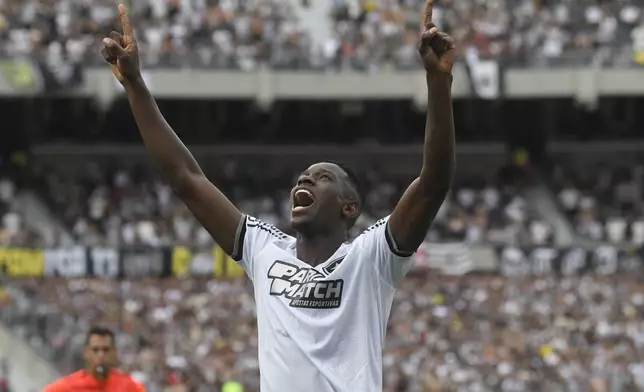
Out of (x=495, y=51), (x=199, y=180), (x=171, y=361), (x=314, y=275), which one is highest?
(x=495, y=51)

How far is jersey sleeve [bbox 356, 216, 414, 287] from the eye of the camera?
4056 millimetres

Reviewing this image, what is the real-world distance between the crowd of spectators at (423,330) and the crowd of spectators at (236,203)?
2383 millimetres

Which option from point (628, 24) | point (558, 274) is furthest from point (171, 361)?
point (628, 24)

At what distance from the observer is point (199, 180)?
4262mm

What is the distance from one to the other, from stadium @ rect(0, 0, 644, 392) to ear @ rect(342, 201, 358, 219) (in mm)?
11699

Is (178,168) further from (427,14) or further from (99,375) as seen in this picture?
(99,375)

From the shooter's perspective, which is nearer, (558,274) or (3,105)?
(558,274)

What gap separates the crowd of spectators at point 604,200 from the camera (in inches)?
908

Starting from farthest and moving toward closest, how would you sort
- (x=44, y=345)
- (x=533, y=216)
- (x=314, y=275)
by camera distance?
(x=533, y=216), (x=44, y=345), (x=314, y=275)

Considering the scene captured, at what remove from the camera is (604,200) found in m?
24.6

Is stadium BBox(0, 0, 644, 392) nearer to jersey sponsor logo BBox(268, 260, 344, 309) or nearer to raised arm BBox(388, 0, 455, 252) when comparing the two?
jersey sponsor logo BBox(268, 260, 344, 309)

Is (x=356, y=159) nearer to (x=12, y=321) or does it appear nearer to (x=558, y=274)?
(x=558, y=274)

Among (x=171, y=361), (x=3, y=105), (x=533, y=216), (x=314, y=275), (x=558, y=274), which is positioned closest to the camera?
(x=314, y=275)

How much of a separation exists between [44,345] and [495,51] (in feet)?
36.7
